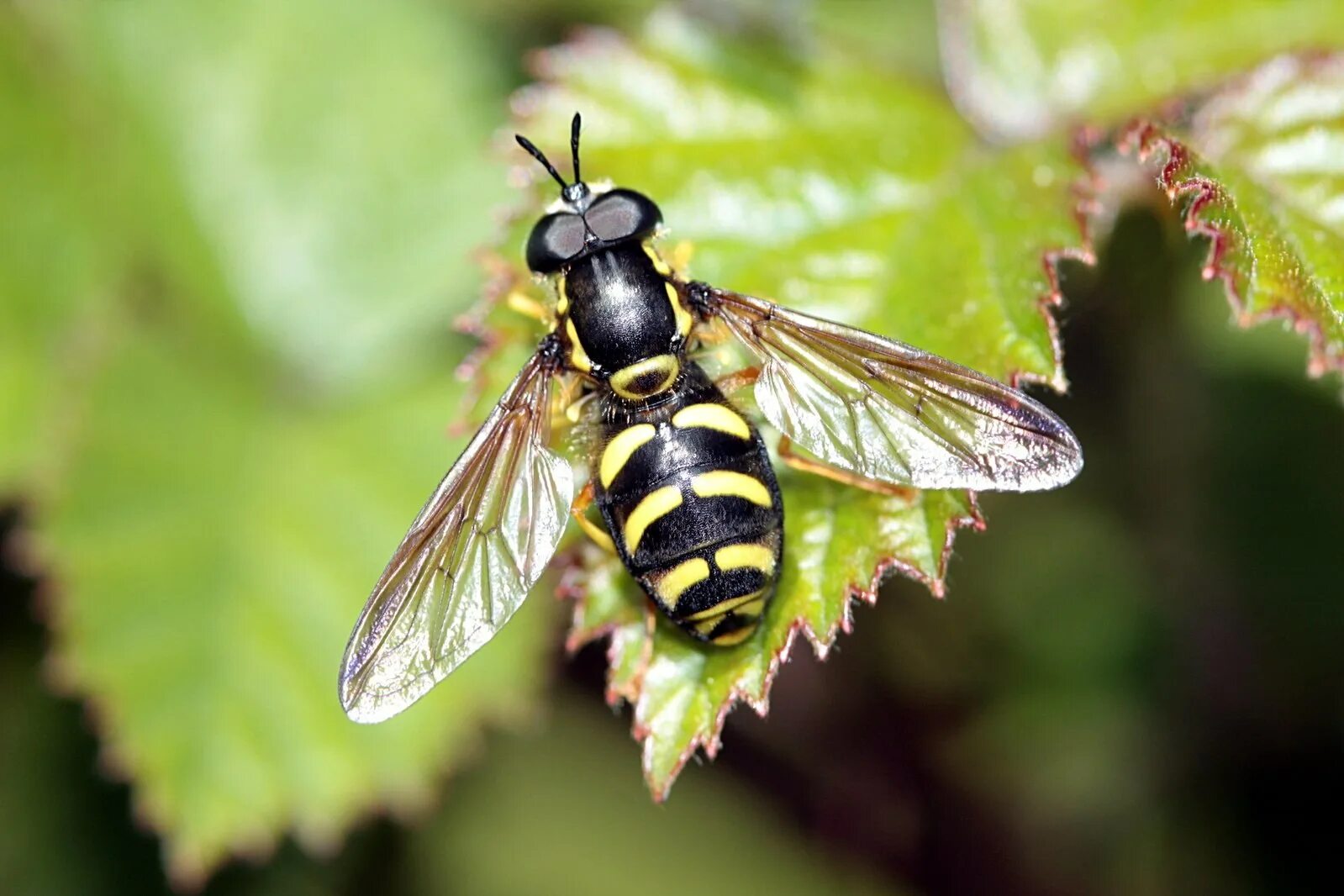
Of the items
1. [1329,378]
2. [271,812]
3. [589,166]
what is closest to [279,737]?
[271,812]

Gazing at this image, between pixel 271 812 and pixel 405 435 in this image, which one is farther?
pixel 405 435

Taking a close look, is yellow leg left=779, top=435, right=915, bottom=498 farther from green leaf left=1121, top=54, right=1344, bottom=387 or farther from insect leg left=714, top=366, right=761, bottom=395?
green leaf left=1121, top=54, right=1344, bottom=387

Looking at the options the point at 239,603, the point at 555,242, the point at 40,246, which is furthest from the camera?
the point at 40,246

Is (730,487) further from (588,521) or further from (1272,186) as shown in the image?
(1272,186)

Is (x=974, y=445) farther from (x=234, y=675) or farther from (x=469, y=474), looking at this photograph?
(x=234, y=675)

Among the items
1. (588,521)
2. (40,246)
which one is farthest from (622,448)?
(40,246)

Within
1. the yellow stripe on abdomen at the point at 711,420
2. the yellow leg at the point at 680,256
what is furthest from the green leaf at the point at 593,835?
the yellow stripe on abdomen at the point at 711,420
